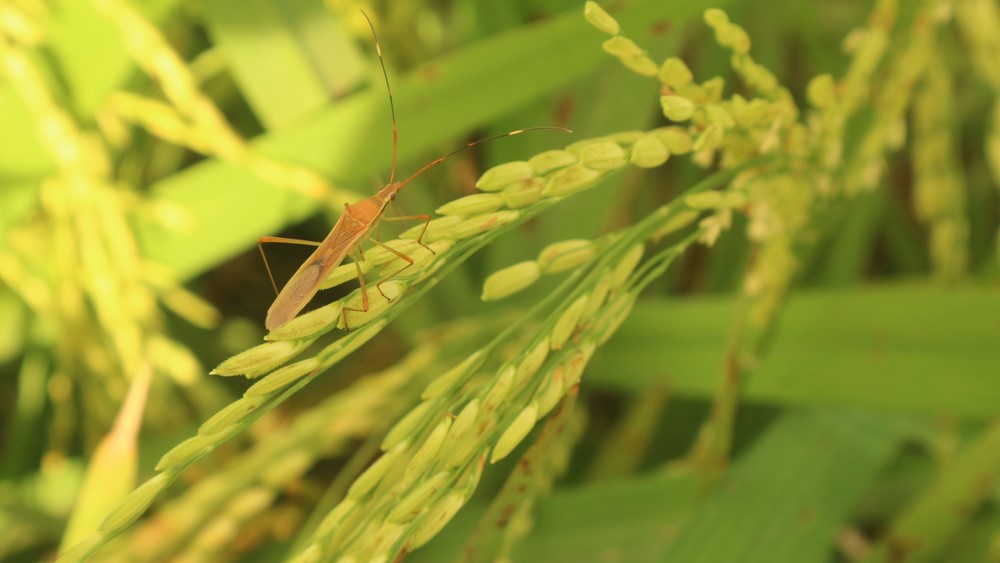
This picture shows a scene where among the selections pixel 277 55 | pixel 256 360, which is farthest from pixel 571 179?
pixel 277 55

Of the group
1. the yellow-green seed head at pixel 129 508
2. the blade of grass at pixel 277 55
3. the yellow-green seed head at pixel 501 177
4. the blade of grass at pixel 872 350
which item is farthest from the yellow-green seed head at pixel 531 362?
the blade of grass at pixel 277 55

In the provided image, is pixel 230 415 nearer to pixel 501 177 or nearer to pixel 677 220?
pixel 501 177

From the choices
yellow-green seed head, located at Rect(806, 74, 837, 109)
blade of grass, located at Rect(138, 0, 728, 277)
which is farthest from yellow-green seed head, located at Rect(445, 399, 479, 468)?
blade of grass, located at Rect(138, 0, 728, 277)

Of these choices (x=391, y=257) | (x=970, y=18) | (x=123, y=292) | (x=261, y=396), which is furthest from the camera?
(x=123, y=292)

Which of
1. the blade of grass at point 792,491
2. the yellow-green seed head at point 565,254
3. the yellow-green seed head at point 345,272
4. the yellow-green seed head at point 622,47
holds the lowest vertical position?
the blade of grass at point 792,491

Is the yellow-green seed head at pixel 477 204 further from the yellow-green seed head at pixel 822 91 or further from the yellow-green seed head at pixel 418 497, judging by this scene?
the yellow-green seed head at pixel 822 91

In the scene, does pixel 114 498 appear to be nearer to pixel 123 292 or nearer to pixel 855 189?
pixel 123 292

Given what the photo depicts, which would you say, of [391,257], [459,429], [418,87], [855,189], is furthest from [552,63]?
[459,429]

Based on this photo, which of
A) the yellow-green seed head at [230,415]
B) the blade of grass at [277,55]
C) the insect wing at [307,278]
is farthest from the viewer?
the blade of grass at [277,55]

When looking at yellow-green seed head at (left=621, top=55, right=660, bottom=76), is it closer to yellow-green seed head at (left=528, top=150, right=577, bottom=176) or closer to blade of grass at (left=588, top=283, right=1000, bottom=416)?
yellow-green seed head at (left=528, top=150, right=577, bottom=176)
